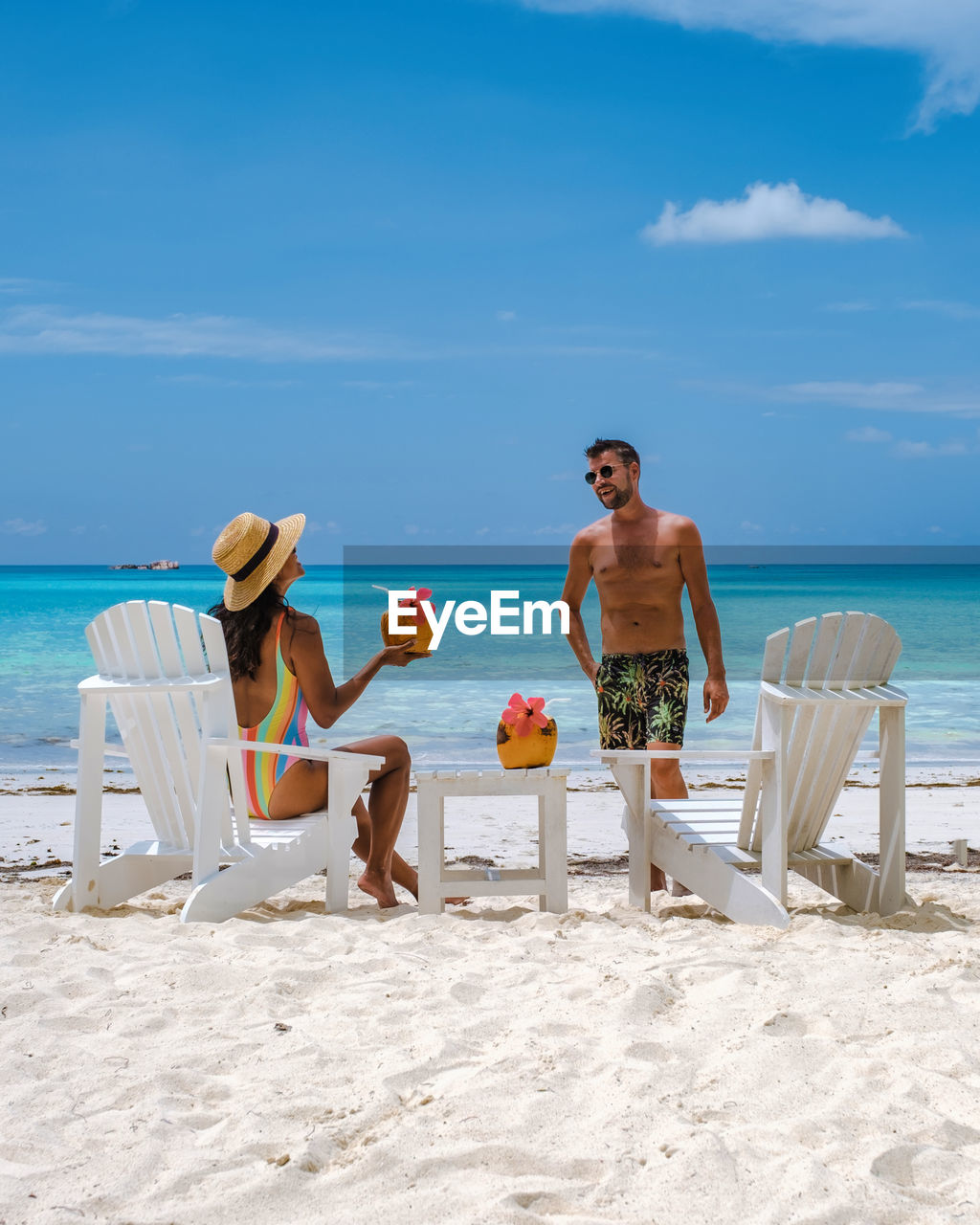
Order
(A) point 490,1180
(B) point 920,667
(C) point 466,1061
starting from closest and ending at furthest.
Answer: (A) point 490,1180 < (C) point 466,1061 < (B) point 920,667

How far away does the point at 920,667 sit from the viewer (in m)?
20.6

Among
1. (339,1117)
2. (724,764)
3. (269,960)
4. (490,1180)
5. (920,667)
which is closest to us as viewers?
(490,1180)

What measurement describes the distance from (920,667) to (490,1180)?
66.9 feet

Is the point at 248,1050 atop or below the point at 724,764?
atop

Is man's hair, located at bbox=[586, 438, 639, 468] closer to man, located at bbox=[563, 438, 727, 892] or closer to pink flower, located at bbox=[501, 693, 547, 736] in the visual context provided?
man, located at bbox=[563, 438, 727, 892]

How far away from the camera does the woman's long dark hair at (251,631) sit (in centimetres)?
380

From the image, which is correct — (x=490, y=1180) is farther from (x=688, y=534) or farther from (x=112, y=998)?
(x=688, y=534)

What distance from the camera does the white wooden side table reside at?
371 centimetres

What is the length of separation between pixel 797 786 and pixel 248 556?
6.55 feet

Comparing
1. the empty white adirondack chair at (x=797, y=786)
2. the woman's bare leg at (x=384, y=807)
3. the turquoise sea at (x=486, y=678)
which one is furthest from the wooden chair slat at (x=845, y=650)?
the turquoise sea at (x=486, y=678)

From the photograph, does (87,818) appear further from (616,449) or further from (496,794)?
(616,449)

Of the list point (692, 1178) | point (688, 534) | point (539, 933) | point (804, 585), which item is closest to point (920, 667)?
point (688, 534)

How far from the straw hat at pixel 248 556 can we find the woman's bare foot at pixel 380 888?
1.06 meters

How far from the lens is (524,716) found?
3752 mm
